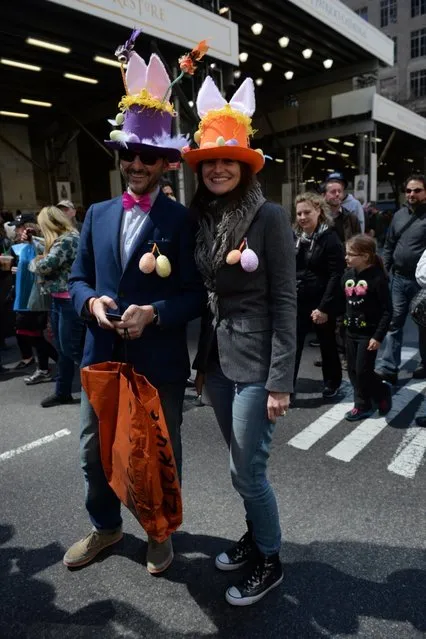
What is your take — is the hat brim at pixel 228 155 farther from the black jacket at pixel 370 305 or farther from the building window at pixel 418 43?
the building window at pixel 418 43

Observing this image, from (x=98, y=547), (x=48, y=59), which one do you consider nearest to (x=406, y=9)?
(x=48, y=59)

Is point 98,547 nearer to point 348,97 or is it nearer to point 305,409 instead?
point 305,409

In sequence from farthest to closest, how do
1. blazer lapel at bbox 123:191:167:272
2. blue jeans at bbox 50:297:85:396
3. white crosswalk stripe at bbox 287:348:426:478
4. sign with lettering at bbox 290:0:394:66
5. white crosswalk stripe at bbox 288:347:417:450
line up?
sign with lettering at bbox 290:0:394:66, blue jeans at bbox 50:297:85:396, white crosswalk stripe at bbox 288:347:417:450, white crosswalk stripe at bbox 287:348:426:478, blazer lapel at bbox 123:191:167:272

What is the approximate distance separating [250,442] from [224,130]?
130 cm

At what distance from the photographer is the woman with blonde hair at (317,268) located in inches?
167

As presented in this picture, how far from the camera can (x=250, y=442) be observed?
6.25 ft

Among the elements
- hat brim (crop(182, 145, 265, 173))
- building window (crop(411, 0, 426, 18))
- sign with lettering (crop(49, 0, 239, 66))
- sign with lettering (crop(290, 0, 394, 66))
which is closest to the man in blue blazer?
hat brim (crop(182, 145, 265, 173))

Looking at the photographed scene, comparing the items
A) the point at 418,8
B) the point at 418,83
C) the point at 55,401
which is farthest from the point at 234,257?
the point at 418,8

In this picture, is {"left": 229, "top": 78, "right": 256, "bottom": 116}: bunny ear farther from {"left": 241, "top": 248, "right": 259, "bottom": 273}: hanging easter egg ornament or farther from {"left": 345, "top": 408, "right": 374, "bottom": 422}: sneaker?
{"left": 345, "top": 408, "right": 374, "bottom": 422}: sneaker

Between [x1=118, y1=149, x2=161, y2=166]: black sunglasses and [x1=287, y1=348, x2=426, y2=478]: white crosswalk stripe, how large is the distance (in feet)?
7.83

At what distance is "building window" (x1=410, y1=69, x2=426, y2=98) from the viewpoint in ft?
152

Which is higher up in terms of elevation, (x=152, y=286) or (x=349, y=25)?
(x=349, y=25)

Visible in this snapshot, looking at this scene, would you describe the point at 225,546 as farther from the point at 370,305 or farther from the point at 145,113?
the point at 370,305

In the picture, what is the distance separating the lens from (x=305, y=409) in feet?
13.9
